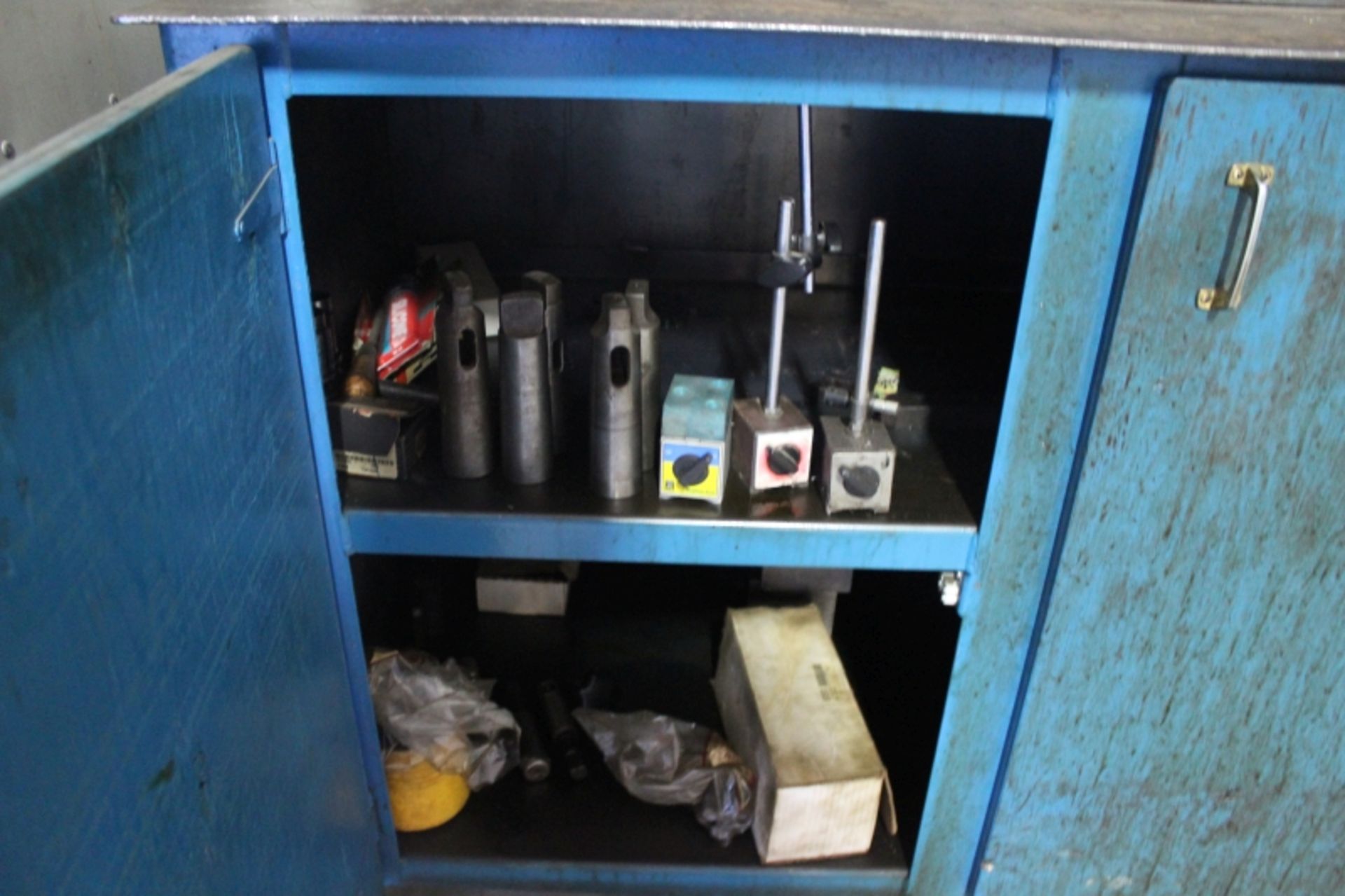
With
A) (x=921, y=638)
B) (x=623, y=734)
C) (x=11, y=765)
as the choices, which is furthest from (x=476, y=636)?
(x=11, y=765)

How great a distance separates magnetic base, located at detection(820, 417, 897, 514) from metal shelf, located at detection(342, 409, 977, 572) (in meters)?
0.02

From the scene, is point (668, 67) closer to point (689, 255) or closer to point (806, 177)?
point (806, 177)

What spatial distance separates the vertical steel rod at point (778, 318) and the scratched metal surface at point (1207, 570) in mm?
341

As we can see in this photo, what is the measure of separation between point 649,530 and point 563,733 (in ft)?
1.66

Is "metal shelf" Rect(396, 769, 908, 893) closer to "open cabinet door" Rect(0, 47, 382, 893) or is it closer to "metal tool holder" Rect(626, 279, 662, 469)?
"open cabinet door" Rect(0, 47, 382, 893)

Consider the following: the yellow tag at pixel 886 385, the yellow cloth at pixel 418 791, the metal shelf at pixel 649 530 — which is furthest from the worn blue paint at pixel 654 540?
the yellow cloth at pixel 418 791

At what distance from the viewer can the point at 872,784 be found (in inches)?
50.5

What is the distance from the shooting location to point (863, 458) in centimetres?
108

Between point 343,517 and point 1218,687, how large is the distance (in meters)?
1.00

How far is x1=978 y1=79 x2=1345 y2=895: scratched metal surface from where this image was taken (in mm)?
876

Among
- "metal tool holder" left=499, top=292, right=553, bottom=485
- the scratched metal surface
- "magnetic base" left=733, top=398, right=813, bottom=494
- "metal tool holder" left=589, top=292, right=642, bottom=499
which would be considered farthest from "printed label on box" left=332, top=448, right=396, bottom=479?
the scratched metal surface

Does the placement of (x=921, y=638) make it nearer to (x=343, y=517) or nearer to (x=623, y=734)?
(x=623, y=734)

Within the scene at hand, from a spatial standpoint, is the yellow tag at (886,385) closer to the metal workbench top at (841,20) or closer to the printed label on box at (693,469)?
the printed label on box at (693,469)

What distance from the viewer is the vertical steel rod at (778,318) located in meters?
1.05
